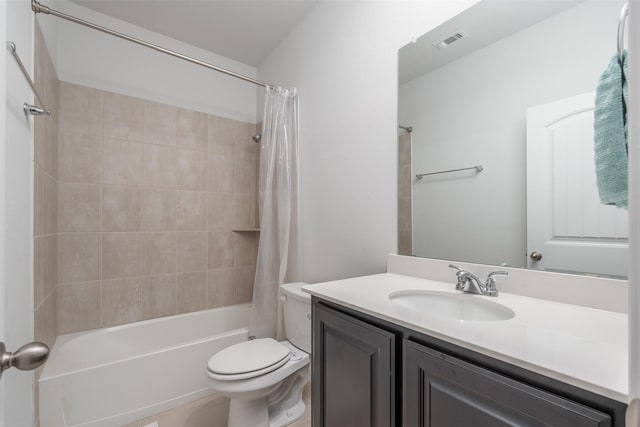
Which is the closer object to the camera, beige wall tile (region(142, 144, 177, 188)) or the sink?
the sink

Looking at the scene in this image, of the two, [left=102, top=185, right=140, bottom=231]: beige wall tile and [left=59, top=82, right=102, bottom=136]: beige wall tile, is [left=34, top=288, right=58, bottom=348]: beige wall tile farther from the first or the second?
[left=59, top=82, right=102, bottom=136]: beige wall tile

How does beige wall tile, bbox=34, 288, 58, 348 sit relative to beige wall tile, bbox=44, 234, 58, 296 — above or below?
below

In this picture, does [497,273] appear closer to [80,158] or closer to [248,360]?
[248,360]

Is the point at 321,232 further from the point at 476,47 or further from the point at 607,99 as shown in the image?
the point at 607,99

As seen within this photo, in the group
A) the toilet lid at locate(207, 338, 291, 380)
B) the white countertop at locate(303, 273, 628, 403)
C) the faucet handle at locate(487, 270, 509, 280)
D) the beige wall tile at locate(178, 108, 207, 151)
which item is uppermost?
the beige wall tile at locate(178, 108, 207, 151)

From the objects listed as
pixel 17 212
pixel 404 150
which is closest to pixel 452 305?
pixel 404 150

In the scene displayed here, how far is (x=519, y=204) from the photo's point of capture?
3.41 feet

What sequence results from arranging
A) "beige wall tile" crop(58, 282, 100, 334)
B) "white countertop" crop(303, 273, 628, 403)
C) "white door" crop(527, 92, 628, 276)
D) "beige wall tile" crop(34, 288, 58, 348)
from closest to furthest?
"white countertop" crop(303, 273, 628, 403), "white door" crop(527, 92, 628, 276), "beige wall tile" crop(34, 288, 58, 348), "beige wall tile" crop(58, 282, 100, 334)

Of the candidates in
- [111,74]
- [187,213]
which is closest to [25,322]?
[187,213]

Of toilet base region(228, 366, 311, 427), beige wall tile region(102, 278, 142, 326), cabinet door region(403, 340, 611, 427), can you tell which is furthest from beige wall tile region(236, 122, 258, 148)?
cabinet door region(403, 340, 611, 427)

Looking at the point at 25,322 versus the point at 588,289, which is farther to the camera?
the point at 25,322

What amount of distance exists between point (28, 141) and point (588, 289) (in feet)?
6.66

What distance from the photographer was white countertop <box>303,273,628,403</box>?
1.62 ft

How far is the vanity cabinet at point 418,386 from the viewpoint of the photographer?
0.51 metres
